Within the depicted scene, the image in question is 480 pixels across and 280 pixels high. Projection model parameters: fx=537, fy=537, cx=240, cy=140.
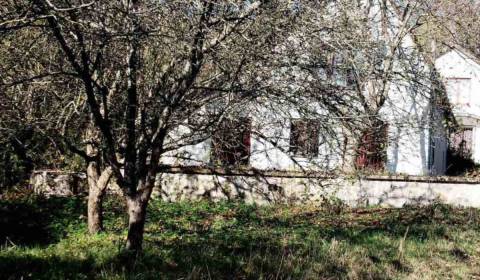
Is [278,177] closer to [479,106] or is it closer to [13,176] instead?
[13,176]

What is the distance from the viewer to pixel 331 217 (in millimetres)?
12367

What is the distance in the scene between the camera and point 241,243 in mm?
7352

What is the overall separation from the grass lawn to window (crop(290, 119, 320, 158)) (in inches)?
48.6

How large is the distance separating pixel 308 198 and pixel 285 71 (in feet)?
28.6

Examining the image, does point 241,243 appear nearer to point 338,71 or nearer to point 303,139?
point 303,139

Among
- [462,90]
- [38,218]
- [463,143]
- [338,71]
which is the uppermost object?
[462,90]

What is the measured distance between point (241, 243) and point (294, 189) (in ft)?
23.3

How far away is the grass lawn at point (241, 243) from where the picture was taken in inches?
215

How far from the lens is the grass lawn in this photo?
5473 millimetres

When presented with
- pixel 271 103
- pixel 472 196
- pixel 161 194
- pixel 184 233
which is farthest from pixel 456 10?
pixel 271 103

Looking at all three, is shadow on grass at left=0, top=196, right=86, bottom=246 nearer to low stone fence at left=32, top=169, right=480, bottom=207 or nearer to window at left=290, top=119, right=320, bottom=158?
low stone fence at left=32, top=169, right=480, bottom=207

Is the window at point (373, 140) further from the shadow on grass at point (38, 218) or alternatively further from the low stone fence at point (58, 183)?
the low stone fence at point (58, 183)

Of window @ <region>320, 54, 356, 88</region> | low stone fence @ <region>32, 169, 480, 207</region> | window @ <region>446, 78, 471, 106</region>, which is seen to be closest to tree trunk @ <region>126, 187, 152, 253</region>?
window @ <region>320, 54, 356, 88</region>

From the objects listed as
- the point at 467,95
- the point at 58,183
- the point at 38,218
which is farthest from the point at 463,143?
the point at 38,218
